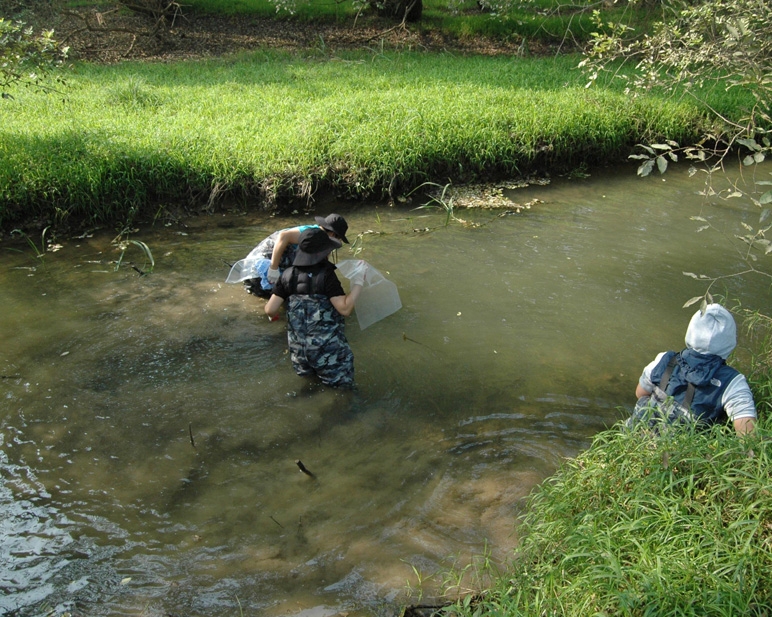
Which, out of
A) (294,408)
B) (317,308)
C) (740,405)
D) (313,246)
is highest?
(313,246)

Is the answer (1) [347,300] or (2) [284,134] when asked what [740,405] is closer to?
(1) [347,300]

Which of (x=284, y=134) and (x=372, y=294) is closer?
(x=372, y=294)

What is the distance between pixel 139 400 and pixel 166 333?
3.10 feet

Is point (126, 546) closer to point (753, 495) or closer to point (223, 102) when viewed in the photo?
point (753, 495)

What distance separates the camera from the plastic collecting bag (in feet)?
15.5

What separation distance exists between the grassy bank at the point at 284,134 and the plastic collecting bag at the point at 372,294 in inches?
135

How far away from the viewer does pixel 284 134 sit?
28.6ft

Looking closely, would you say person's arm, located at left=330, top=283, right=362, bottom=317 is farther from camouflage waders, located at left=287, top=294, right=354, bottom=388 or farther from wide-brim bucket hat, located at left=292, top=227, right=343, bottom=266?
wide-brim bucket hat, located at left=292, top=227, right=343, bottom=266

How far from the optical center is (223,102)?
1011cm

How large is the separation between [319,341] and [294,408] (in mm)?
534

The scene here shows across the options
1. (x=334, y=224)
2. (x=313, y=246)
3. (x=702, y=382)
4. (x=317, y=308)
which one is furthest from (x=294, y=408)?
(x=702, y=382)

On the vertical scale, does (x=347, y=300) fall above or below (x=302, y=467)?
above

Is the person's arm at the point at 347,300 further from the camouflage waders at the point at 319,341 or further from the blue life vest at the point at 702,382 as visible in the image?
the blue life vest at the point at 702,382

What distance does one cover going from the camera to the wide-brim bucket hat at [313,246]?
4453 mm
